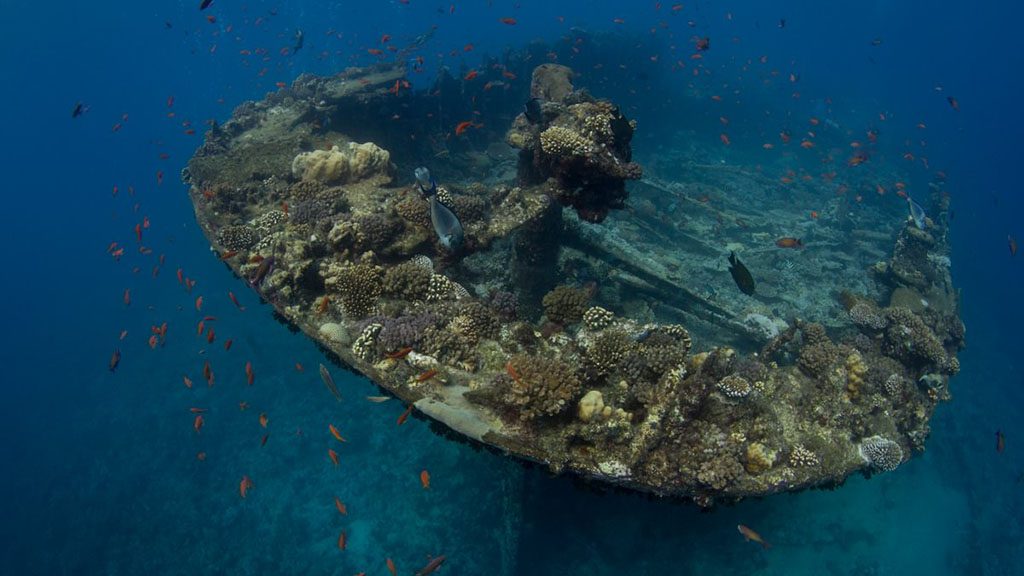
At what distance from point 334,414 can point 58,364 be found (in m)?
27.7

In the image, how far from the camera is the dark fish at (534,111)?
10.2 meters

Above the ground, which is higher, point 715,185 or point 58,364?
point 715,185

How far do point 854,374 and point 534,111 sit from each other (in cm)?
789

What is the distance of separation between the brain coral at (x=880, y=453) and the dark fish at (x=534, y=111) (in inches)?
325

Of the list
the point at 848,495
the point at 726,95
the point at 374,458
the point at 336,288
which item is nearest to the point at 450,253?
the point at 336,288

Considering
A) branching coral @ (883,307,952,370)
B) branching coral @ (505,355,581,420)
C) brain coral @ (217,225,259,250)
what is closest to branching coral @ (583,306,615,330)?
branching coral @ (505,355,581,420)

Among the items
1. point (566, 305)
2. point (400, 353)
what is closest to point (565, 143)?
point (566, 305)

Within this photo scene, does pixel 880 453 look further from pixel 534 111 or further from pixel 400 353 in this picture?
pixel 534 111

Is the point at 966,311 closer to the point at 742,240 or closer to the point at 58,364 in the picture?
the point at 742,240

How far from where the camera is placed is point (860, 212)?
23078mm

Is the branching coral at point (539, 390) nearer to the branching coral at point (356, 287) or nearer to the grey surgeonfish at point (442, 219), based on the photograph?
the grey surgeonfish at point (442, 219)

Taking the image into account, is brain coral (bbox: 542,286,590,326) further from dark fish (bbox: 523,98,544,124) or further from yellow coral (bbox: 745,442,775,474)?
dark fish (bbox: 523,98,544,124)

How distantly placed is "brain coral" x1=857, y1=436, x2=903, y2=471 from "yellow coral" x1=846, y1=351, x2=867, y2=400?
88 centimetres

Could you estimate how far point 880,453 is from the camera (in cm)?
692
